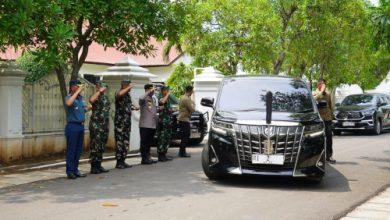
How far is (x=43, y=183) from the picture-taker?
9484 millimetres

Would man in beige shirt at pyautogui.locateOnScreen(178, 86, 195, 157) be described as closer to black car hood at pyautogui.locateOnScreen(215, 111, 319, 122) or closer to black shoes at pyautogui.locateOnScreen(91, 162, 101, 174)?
black shoes at pyautogui.locateOnScreen(91, 162, 101, 174)

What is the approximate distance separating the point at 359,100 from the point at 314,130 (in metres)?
14.1

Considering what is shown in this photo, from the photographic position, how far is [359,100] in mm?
22438

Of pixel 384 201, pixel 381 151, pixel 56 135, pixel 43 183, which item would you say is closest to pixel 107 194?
pixel 43 183

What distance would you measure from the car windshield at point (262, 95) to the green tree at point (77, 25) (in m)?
2.61

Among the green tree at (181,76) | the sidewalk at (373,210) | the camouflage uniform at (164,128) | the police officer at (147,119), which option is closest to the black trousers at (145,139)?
the police officer at (147,119)

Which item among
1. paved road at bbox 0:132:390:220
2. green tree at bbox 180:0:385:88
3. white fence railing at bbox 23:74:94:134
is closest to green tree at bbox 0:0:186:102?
white fence railing at bbox 23:74:94:134

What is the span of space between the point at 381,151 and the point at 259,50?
8.82 metres

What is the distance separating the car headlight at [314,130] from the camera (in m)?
8.98

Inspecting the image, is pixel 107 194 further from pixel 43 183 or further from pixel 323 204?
pixel 323 204

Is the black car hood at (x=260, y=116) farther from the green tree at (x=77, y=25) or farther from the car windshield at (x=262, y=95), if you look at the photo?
the green tree at (x=77, y=25)

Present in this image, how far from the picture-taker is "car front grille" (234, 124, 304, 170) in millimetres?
8805

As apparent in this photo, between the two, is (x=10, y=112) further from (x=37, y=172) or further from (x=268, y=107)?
(x=268, y=107)

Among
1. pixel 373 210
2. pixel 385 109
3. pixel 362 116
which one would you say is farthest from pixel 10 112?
pixel 385 109
